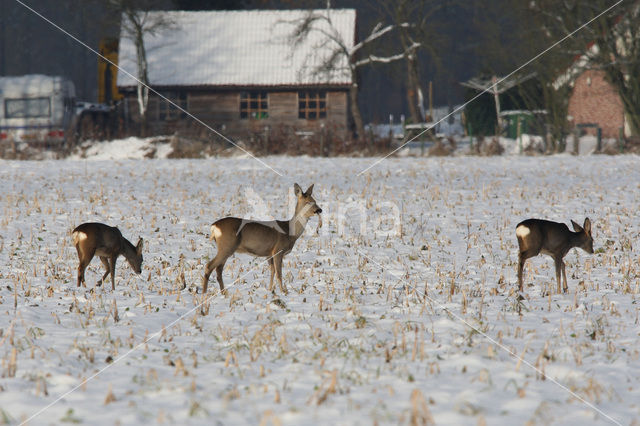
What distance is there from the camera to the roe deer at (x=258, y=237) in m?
9.26

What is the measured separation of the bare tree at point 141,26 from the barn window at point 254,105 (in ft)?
18.0

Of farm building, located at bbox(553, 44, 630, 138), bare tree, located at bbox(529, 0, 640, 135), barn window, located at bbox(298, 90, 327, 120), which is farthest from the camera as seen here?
barn window, located at bbox(298, 90, 327, 120)

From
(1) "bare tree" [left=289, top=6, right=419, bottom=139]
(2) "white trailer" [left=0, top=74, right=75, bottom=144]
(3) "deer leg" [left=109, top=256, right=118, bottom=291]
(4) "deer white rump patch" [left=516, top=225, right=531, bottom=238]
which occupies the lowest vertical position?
(3) "deer leg" [left=109, top=256, right=118, bottom=291]

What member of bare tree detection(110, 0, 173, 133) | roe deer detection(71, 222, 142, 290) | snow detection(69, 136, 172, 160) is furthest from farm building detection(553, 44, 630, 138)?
roe deer detection(71, 222, 142, 290)

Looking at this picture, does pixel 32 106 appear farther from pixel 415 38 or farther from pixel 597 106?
pixel 597 106

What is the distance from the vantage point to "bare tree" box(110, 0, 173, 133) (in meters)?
39.1

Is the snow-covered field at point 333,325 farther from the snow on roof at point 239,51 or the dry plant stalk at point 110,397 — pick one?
the snow on roof at point 239,51

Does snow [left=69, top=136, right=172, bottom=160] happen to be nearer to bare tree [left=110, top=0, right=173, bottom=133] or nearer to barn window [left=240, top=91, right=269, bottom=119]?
bare tree [left=110, top=0, right=173, bottom=133]

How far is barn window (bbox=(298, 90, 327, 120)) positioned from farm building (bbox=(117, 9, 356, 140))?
0.19 feet

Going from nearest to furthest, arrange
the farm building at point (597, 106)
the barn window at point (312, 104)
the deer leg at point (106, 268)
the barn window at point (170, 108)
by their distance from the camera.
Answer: the deer leg at point (106, 268)
the farm building at point (597, 106)
the barn window at point (312, 104)
the barn window at point (170, 108)

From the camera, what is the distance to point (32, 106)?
3600 cm

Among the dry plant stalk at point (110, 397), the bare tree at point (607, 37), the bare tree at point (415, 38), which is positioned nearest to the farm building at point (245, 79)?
the bare tree at point (415, 38)

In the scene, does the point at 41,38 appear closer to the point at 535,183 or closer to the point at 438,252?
the point at 535,183

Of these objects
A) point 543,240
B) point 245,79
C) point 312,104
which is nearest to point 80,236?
point 543,240
